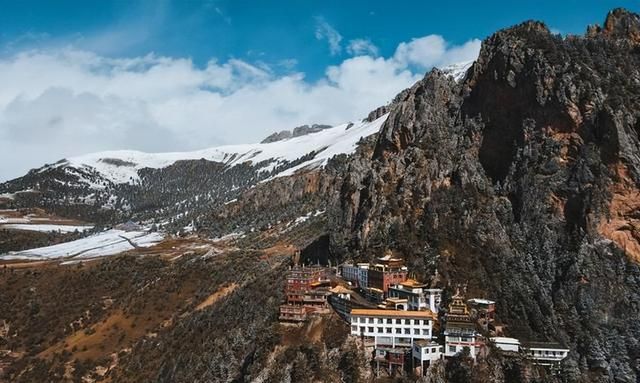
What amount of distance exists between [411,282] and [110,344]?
6385 centimetres

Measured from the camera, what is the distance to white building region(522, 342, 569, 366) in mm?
65812

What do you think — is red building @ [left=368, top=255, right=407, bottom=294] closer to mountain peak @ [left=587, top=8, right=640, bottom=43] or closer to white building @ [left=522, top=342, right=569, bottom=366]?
white building @ [left=522, top=342, right=569, bottom=366]

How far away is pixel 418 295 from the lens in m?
69.2

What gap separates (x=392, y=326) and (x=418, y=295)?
21.0ft

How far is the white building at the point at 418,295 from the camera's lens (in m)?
69.3

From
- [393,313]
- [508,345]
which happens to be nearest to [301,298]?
[393,313]

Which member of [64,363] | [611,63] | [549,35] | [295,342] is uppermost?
[549,35]

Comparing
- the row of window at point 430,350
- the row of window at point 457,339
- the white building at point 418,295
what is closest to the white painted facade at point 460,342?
the row of window at point 457,339

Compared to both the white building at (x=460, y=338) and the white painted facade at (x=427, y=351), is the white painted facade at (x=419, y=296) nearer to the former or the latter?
the white building at (x=460, y=338)

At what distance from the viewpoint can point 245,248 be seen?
159 metres

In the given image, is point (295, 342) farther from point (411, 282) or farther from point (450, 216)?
point (450, 216)

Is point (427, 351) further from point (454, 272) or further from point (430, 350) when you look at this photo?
point (454, 272)

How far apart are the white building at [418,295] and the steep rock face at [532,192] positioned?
6212 millimetres

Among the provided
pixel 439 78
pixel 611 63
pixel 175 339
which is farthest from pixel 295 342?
pixel 611 63
